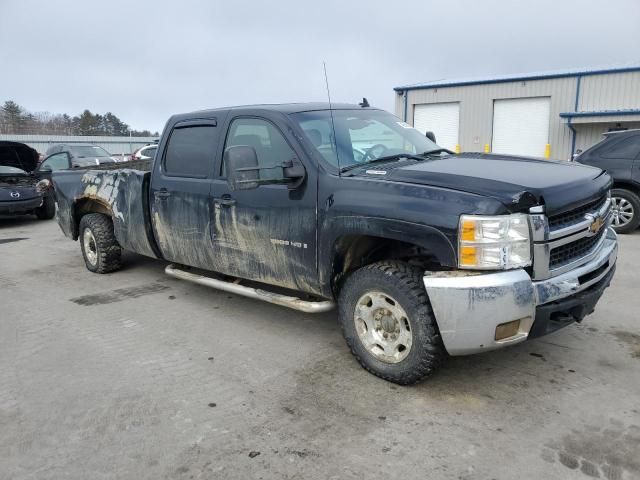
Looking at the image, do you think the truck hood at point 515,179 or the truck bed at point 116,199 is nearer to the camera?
the truck hood at point 515,179

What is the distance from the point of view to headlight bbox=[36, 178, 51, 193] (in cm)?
1148

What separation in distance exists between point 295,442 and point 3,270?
5956mm

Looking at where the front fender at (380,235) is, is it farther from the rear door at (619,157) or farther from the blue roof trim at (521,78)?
the blue roof trim at (521,78)

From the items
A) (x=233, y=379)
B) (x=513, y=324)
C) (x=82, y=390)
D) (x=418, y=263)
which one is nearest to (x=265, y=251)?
(x=233, y=379)

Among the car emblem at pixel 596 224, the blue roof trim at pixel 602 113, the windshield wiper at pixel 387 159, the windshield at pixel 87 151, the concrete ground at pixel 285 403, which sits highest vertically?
the blue roof trim at pixel 602 113

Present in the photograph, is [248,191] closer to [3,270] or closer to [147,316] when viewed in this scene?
[147,316]

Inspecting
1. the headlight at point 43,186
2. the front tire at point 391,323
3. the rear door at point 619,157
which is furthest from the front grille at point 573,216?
the headlight at point 43,186

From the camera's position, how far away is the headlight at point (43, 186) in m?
Result: 11.5

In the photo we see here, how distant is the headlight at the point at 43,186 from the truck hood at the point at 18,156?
552mm

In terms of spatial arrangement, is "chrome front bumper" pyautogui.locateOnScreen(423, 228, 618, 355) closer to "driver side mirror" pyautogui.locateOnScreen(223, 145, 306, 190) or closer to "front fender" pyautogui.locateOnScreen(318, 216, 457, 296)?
"front fender" pyautogui.locateOnScreen(318, 216, 457, 296)

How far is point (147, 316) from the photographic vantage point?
16.5 ft

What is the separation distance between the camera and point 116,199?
5852 mm

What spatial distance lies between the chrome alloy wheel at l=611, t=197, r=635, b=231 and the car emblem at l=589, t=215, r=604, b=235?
5700mm

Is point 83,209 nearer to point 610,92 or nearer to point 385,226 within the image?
point 385,226
